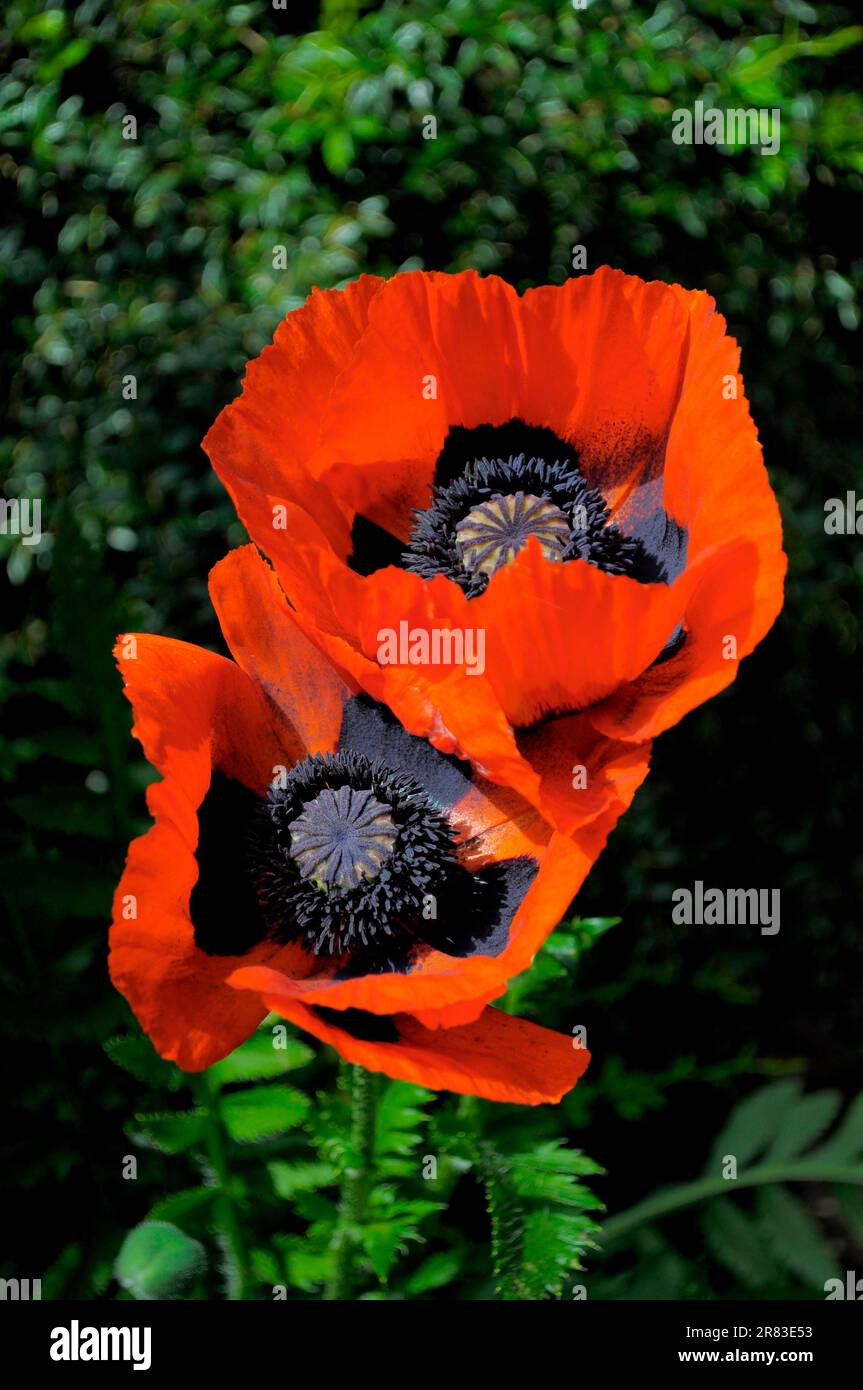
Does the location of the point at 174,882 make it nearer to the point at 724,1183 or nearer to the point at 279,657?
the point at 279,657

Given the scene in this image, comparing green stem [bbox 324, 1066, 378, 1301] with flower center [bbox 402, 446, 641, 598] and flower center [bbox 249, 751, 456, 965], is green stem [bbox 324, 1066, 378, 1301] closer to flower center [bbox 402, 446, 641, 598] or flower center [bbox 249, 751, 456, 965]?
flower center [bbox 249, 751, 456, 965]

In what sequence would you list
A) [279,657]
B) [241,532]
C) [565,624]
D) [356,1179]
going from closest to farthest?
1. [565,624]
2. [279,657]
3. [356,1179]
4. [241,532]

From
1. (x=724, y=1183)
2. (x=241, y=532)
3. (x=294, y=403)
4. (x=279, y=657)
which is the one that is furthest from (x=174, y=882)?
(x=241, y=532)

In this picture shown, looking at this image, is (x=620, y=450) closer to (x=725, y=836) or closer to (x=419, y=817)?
(x=419, y=817)

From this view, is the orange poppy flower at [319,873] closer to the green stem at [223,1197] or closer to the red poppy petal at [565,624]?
the red poppy petal at [565,624]

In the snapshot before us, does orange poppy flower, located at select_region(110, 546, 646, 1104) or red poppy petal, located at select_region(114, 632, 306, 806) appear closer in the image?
orange poppy flower, located at select_region(110, 546, 646, 1104)

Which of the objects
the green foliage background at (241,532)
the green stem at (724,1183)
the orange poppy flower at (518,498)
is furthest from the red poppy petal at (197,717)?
the green stem at (724,1183)

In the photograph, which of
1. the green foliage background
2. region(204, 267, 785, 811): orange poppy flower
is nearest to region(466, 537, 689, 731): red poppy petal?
region(204, 267, 785, 811): orange poppy flower
